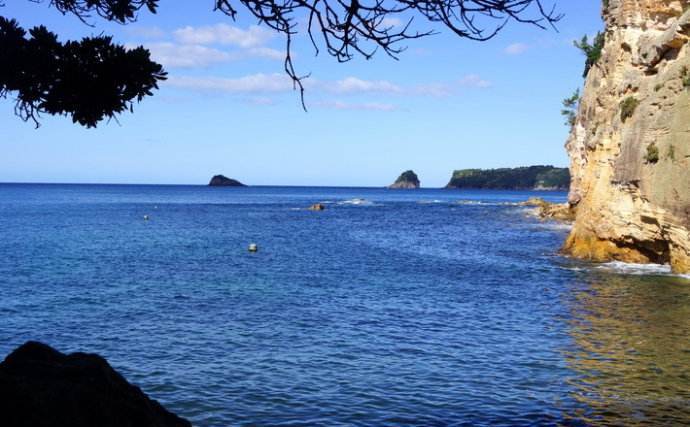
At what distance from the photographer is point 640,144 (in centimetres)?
3706

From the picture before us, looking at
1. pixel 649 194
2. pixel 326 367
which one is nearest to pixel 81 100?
pixel 326 367

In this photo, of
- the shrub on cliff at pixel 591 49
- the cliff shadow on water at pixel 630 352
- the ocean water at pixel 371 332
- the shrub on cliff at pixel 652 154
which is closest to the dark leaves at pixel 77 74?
the ocean water at pixel 371 332

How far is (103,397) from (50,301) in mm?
24762

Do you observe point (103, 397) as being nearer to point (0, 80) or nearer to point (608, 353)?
point (0, 80)

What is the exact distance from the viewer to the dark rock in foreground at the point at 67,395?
6.33 metres

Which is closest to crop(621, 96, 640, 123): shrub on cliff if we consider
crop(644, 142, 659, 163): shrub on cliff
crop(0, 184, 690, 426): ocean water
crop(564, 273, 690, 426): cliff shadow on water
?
crop(644, 142, 659, 163): shrub on cliff

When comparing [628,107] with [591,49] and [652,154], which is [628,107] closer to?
[652,154]

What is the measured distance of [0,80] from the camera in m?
7.04

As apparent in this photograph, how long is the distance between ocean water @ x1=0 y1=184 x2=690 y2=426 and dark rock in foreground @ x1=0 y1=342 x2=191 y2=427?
8011 millimetres

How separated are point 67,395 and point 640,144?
1427 inches

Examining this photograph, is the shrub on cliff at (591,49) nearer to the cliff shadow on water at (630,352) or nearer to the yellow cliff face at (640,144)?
the yellow cliff face at (640,144)

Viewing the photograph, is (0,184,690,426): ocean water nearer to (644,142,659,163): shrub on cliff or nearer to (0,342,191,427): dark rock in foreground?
(644,142,659,163): shrub on cliff

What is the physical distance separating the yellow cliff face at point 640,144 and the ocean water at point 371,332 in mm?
2140

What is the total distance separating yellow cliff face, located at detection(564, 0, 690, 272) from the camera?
33406mm
